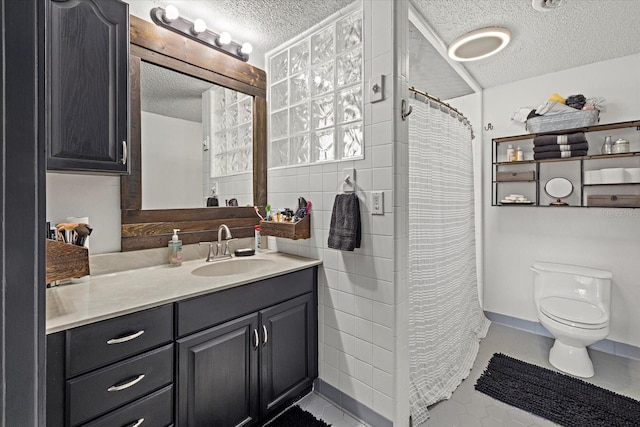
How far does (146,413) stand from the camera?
1098 millimetres

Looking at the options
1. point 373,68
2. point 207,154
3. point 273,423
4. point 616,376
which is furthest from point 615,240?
point 207,154

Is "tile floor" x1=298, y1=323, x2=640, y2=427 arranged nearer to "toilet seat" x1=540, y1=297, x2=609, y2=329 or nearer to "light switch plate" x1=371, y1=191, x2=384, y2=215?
"toilet seat" x1=540, y1=297, x2=609, y2=329

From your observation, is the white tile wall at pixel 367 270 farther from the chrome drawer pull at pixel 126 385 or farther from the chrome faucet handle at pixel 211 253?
the chrome drawer pull at pixel 126 385

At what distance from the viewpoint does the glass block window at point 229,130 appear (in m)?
1.97

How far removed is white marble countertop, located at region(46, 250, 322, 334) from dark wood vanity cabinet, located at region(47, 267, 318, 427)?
4 centimetres

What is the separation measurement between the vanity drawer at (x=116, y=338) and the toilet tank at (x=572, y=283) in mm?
2699

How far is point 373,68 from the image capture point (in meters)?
1.56

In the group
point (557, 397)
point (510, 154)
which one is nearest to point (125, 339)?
point (557, 397)

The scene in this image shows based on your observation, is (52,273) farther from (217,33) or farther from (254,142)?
(217,33)

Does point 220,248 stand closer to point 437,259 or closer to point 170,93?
point 170,93

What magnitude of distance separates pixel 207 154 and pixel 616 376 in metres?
3.21

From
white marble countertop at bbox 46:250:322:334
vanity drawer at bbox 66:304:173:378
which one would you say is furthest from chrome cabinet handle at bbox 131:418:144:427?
white marble countertop at bbox 46:250:322:334

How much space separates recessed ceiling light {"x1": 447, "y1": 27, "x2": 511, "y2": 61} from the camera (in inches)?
75.0

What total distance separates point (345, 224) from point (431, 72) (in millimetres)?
1707
